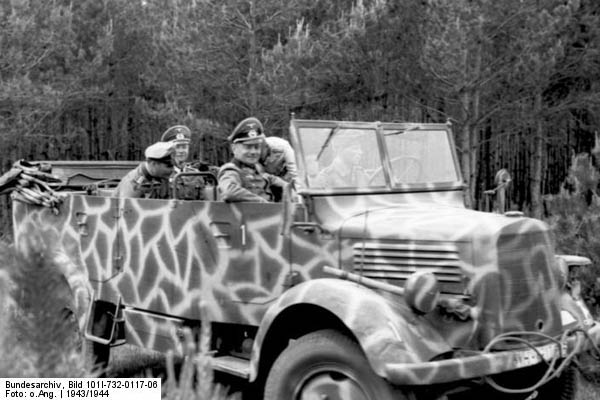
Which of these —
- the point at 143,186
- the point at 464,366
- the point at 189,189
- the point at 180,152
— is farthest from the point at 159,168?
the point at 464,366

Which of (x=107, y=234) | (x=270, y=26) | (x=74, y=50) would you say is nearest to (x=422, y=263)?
(x=107, y=234)

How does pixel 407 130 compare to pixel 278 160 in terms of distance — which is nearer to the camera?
pixel 407 130

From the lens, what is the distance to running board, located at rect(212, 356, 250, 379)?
441 centimetres

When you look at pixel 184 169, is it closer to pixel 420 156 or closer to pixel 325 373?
pixel 420 156

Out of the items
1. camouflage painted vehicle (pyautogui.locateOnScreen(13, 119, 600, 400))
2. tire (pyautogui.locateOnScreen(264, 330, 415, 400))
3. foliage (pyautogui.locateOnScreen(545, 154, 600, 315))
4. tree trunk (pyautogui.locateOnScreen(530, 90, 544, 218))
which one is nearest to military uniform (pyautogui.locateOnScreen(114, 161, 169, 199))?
camouflage painted vehicle (pyautogui.locateOnScreen(13, 119, 600, 400))

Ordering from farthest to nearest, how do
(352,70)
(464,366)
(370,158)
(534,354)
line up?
(352,70), (370,158), (534,354), (464,366)

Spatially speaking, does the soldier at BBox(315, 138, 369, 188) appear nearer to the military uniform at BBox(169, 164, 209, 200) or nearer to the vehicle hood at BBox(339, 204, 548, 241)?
the vehicle hood at BBox(339, 204, 548, 241)

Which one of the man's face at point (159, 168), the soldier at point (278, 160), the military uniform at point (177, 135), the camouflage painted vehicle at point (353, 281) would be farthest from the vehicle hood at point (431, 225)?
the military uniform at point (177, 135)

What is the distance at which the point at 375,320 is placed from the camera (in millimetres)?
3711

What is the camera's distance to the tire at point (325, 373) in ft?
12.4

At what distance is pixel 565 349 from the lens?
398cm

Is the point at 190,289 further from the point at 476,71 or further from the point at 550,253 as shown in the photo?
the point at 476,71

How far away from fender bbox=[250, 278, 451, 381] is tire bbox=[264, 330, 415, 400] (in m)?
0.15
